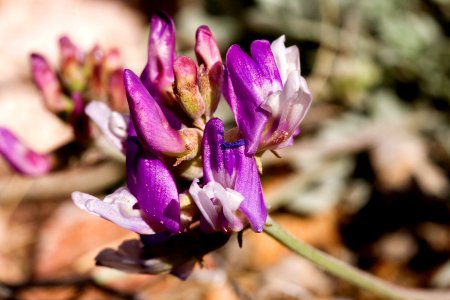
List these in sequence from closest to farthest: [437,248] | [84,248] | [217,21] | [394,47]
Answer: [437,248], [84,248], [394,47], [217,21]

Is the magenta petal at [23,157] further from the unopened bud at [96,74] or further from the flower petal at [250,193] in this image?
the flower petal at [250,193]

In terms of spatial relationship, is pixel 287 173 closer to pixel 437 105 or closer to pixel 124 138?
pixel 437 105

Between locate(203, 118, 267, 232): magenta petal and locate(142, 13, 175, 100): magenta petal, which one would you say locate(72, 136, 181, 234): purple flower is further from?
locate(142, 13, 175, 100): magenta petal

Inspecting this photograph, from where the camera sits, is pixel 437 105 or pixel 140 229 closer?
pixel 140 229

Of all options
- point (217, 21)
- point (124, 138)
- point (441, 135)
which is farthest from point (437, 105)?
point (124, 138)

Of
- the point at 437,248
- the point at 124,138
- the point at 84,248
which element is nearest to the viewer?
the point at 124,138

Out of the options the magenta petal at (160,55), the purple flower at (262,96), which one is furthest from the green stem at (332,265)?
the magenta petal at (160,55)

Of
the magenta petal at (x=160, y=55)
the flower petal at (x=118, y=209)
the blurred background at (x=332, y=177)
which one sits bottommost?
the blurred background at (x=332, y=177)
